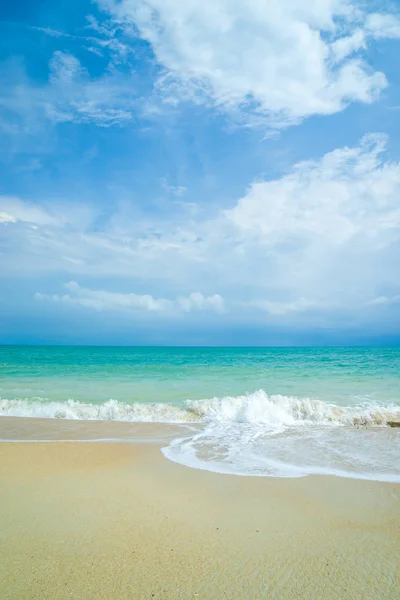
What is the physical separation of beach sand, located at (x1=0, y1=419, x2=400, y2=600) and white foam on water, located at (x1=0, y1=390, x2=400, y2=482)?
835 mm

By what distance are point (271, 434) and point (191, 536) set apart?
6.68m

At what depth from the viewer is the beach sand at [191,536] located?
3.34 meters

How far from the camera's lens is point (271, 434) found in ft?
34.4

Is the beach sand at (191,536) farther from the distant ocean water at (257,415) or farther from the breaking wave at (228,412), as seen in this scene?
the breaking wave at (228,412)

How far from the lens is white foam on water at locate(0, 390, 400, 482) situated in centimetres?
735

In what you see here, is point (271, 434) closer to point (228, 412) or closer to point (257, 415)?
point (257, 415)

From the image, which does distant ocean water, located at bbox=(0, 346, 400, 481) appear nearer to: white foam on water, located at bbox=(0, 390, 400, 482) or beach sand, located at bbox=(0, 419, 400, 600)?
white foam on water, located at bbox=(0, 390, 400, 482)

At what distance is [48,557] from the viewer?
150 inches

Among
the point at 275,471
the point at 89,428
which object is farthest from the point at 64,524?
the point at 89,428

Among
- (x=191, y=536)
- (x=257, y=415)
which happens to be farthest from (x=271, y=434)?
(x=191, y=536)

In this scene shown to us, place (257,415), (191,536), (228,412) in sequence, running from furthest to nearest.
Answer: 1. (228,412)
2. (257,415)
3. (191,536)

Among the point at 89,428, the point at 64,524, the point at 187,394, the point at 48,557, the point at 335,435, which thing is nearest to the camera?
the point at 48,557

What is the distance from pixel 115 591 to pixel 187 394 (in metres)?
15.8

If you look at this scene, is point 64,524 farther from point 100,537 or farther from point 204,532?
point 204,532
